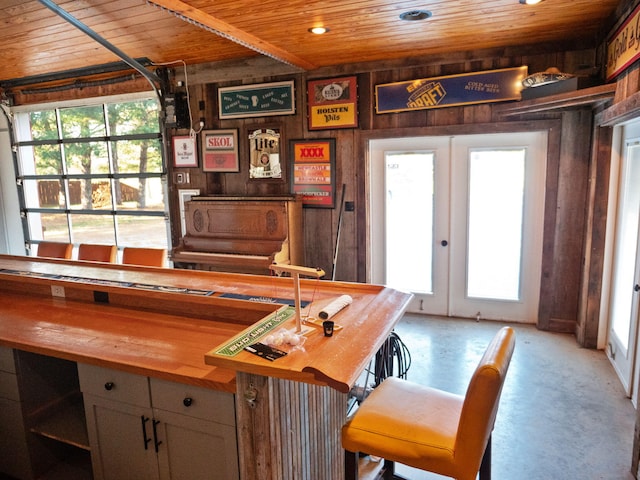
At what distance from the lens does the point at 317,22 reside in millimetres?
3117

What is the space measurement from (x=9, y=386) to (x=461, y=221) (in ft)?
12.6

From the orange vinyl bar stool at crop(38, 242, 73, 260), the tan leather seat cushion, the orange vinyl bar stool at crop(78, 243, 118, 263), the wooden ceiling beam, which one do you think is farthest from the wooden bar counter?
the wooden ceiling beam

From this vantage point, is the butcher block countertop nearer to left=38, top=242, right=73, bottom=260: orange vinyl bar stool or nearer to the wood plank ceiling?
left=38, top=242, right=73, bottom=260: orange vinyl bar stool

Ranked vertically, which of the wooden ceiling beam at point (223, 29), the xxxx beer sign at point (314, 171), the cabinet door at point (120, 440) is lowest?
the cabinet door at point (120, 440)

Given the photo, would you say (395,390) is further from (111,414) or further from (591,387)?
(591,387)

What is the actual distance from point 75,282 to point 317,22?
2.38 metres

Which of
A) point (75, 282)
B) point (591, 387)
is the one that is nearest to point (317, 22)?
point (75, 282)

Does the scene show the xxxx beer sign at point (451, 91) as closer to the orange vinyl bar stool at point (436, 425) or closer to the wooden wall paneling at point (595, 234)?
the wooden wall paneling at point (595, 234)

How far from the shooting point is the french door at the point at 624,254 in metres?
2.99

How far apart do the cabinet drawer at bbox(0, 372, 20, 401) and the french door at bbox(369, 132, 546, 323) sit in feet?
11.0

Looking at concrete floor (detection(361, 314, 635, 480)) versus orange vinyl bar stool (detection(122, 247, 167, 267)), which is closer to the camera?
concrete floor (detection(361, 314, 635, 480))

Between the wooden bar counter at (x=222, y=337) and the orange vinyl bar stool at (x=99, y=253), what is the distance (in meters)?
0.81

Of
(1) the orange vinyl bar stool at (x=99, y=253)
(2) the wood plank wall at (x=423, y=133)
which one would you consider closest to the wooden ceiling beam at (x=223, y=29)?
(2) the wood plank wall at (x=423, y=133)

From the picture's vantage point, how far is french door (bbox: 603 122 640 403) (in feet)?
9.81
